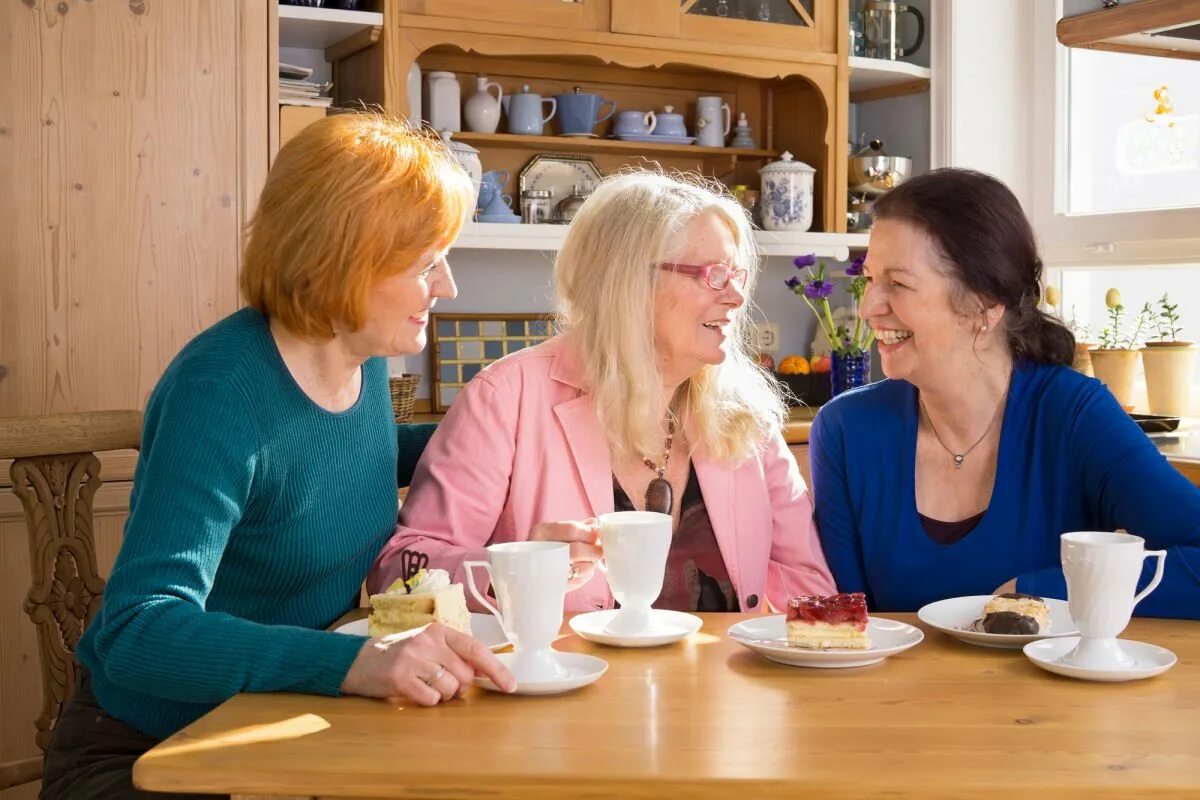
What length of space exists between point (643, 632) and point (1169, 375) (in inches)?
99.3

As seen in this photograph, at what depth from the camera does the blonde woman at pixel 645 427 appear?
1.92 m

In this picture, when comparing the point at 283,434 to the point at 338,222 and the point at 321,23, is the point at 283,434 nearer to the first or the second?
the point at 338,222

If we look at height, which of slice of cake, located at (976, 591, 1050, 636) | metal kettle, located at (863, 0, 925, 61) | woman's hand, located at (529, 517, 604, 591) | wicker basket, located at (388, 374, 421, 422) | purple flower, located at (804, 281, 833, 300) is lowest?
slice of cake, located at (976, 591, 1050, 636)

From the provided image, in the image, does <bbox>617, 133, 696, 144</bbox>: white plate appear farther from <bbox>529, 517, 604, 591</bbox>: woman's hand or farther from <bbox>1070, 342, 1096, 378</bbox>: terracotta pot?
<bbox>529, 517, 604, 591</bbox>: woman's hand

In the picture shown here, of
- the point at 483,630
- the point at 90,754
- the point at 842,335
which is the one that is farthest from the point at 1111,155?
the point at 90,754

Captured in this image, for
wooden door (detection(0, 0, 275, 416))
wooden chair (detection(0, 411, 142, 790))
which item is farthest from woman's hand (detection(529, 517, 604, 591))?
wooden door (detection(0, 0, 275, 416))

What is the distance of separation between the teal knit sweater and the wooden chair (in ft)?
1.07

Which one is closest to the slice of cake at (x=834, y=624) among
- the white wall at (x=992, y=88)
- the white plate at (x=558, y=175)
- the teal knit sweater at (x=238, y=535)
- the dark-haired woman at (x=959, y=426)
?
the teal knit sweater at (x=238, y=535)

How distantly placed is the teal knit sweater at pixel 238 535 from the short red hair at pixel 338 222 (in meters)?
0.07

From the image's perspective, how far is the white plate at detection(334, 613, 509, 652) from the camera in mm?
1433

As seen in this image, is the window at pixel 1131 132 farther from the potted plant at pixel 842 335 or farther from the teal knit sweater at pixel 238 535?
the teal knit sweater at pixel 238 535

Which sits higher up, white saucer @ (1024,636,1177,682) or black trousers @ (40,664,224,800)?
white saucer @ (1024,636,1177,682)

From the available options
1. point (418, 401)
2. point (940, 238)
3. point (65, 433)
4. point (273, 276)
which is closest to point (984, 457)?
point (940, 238)

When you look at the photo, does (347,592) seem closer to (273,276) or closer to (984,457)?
(273,276)
